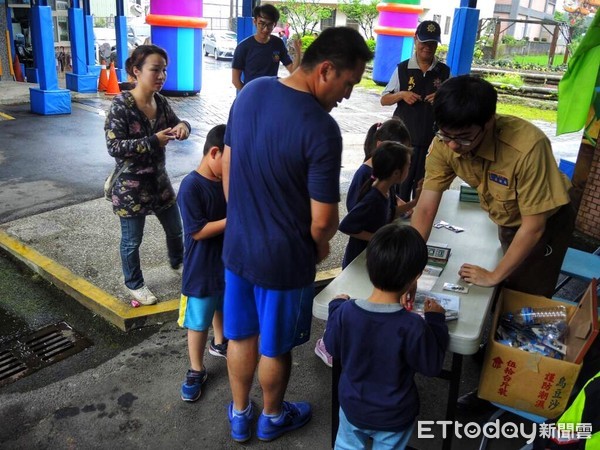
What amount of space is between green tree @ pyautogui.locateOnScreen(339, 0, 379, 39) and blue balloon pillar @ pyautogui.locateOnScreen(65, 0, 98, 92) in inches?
683

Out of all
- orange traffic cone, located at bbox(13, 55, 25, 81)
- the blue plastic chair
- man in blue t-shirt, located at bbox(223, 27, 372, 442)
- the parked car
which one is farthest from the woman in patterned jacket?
the parked car

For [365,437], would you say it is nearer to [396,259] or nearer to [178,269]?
[396,259]

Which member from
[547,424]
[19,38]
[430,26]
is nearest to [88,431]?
[547,424]

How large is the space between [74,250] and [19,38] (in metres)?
12.5

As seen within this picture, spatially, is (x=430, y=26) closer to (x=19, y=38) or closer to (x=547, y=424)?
(x=547, y=424)

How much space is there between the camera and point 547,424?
198 centimetres

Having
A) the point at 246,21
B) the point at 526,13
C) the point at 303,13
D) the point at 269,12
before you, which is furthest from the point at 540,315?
the point at 526,13

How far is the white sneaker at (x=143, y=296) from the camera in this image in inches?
147

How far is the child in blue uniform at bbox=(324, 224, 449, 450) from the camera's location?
1.89 m

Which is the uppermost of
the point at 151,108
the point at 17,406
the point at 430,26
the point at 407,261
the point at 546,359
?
the point at 430,26

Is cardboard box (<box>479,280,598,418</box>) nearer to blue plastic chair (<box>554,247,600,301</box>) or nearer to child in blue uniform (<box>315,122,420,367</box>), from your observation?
child in blue uniform (<box>315,122,420,367</box>)

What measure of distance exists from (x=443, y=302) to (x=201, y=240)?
1270 millimetres

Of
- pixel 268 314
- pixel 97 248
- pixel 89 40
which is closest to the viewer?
pixel 268 314

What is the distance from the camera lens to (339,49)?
76.9 inches
